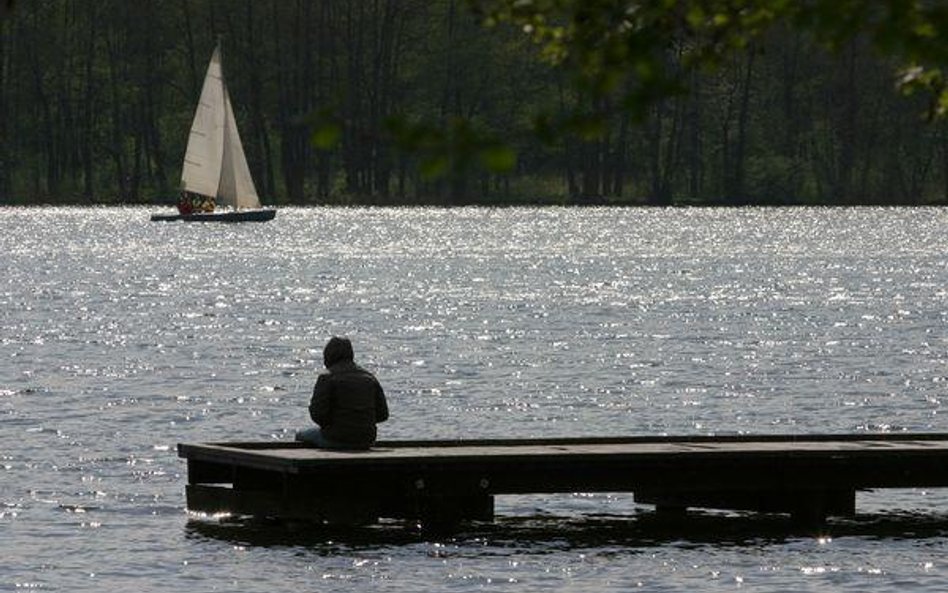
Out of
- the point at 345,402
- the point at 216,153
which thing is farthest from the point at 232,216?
the point at 345,402

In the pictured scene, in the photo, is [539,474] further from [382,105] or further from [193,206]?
[382,105]

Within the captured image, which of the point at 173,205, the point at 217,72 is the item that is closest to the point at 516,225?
the point at 173,205

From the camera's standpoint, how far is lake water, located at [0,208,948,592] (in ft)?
78.5

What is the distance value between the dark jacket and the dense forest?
138 meters

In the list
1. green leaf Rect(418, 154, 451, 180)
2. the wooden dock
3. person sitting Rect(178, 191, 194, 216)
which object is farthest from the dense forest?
green leaf Rect(418, 154, 451, 180)

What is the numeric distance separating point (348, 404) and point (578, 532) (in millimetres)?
3466

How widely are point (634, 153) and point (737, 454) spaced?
154 meters

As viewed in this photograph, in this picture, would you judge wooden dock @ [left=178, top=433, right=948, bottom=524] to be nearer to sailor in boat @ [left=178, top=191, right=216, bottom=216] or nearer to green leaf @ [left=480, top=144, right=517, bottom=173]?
green leaf @ [left=480, top=144, right=517, bottom=173]

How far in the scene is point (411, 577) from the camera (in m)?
22.9

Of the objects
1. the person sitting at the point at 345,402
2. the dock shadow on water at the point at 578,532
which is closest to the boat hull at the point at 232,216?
the dock shadow on water at the point at 578,532

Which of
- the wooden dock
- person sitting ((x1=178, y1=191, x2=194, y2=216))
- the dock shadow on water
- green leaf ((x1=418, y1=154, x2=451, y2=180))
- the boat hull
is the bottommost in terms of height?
the dock shadow on water

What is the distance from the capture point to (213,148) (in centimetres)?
12862

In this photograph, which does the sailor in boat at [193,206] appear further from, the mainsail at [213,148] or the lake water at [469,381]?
the mainsail at [213,148]

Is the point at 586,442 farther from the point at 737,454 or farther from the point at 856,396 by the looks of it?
the point at 856,396
